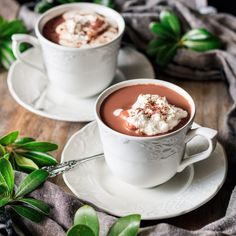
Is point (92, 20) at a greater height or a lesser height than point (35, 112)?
greater

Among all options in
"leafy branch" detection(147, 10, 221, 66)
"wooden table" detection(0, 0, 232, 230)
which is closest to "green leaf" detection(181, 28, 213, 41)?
"leafy branch" detection(147, 10, 221, 66)

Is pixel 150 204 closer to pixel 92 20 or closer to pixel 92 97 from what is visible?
pixel 92 97

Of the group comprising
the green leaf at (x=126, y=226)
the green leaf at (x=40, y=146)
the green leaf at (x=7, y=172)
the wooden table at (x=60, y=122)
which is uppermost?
the green leaf at (x=126, y=226)

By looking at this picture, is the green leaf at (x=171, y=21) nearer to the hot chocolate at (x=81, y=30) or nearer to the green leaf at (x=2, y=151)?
the hot chocolate at (x=81, y=30)

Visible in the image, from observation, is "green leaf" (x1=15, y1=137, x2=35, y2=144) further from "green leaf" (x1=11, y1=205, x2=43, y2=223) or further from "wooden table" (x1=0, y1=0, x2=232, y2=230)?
"green leaf" (x1=11, y1=205, x2=43, y2=223)

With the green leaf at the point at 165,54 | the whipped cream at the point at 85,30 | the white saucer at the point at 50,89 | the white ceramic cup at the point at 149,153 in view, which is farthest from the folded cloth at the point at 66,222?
the green leaf at the point at 165,54

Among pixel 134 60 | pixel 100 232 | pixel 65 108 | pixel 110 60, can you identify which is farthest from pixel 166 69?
pixel 100 232

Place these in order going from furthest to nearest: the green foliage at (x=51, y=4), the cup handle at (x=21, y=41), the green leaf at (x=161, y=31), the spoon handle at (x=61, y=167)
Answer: the green foliage at (x=51, y=4) < the green leaf at (x=161, y=31) < the cup handle at (x=21, y=41) < the spoon handle at (x=61, y=167)
